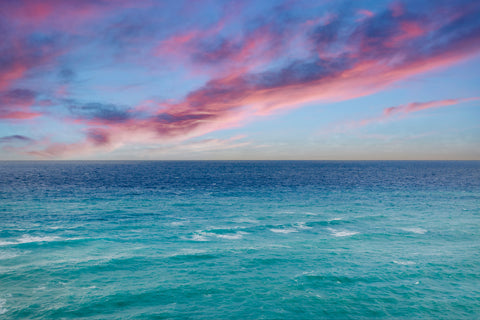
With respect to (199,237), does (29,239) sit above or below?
above

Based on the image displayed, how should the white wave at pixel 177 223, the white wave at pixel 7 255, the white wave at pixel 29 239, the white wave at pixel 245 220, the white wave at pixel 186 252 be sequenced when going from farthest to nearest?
1. the white wave at pixel 245 220
2. the white wave at pixel 177 223
3. the white wave at pixel 29 239
4. the white wave at pixel 186 252
5. the white wave at pixel 7 255

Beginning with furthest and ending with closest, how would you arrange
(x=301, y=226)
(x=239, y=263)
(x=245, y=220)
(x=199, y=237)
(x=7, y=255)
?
(x=245, y=220) → (x=301, y=226) → (x=199, y=237) → (x=7, y=255) → (x=239, y=263)

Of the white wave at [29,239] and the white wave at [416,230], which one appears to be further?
the white wave at [416,230]

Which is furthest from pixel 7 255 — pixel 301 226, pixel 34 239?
pixel 301 226

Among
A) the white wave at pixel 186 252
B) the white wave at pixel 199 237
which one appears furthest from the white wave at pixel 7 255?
the white wave at pixel 199 237

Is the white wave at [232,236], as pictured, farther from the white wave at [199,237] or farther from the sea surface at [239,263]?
the white wave at [199,237]

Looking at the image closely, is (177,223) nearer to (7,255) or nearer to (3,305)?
(7,255)

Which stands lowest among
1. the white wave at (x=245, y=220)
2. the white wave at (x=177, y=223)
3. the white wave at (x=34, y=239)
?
the white wave at (x=245, y=220)

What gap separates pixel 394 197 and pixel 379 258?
60.5 meters

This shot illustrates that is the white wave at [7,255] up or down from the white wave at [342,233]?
up

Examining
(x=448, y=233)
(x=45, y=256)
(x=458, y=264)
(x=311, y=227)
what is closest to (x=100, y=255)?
(x=45, y=256)

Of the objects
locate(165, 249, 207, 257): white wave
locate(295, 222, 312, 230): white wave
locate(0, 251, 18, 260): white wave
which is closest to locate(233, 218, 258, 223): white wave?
locate(295, 222, 312, 230): white wave

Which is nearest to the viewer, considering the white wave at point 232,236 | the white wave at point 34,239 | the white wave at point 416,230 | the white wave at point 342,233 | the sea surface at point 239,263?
the sea surface at point 239,263

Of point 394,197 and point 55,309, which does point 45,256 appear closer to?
point 55,309
